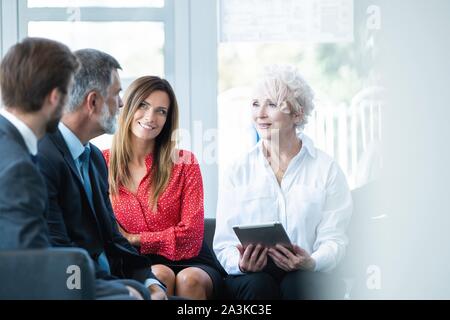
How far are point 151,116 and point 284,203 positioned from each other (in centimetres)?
67

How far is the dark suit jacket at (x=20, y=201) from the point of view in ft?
Answer: 6.38

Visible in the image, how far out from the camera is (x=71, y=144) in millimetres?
2469

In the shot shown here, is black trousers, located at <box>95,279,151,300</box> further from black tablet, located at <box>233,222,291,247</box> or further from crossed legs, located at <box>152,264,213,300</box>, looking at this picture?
crossed legs, located at <box>152,264,213,300</box>

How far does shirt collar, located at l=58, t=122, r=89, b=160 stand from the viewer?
2.46 metres

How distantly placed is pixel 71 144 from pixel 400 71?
2.17 meters

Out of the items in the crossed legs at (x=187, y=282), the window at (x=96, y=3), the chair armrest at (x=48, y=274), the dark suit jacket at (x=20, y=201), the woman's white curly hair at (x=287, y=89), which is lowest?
the crossed legs at (x=187, y=282)

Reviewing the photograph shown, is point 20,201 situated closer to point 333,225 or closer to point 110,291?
point 110,291

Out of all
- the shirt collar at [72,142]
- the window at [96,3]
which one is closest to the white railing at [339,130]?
the window at [96,3]

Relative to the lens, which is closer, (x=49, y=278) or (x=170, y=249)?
(x=49, y=278)

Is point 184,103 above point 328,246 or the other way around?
above

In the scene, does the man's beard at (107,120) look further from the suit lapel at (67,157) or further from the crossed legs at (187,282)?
the crossed legs at (187,282)

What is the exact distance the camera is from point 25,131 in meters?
2.07

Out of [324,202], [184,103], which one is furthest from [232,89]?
[324,202]
